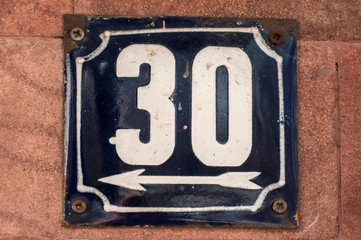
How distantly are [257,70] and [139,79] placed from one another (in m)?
0.32

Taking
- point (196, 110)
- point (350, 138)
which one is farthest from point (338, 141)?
point (196, 110)

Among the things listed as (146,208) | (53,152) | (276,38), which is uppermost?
(276,38)

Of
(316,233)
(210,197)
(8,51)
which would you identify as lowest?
(316,233)

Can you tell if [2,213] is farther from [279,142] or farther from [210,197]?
[279,142]

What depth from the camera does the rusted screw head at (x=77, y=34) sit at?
1078mm

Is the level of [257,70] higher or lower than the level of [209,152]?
higher

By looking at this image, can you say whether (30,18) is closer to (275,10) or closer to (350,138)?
(275,10)

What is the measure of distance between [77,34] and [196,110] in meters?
0.39

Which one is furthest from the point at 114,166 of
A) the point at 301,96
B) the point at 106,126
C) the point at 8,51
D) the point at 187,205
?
the point at 301,96

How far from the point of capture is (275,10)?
1104mm

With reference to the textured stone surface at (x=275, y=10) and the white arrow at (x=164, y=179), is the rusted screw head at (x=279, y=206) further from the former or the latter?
the textured stone surface at (x=275, y=10)

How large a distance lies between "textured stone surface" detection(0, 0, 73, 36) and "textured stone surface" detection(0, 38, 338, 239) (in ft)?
0.08

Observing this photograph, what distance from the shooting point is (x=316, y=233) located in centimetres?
107

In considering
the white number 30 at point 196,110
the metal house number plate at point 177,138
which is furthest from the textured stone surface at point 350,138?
the white number 30 at point 196,110
